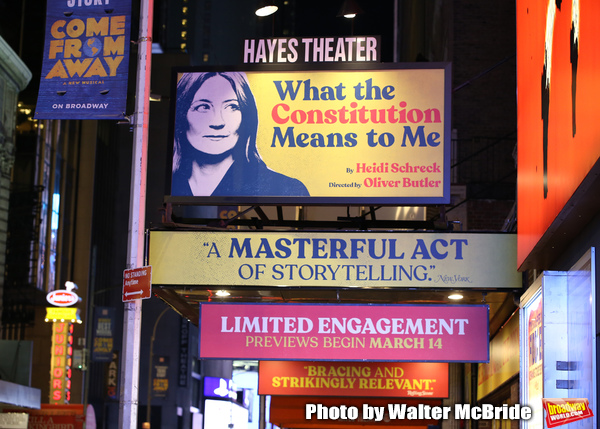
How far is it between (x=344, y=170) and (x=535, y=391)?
3.93 metres

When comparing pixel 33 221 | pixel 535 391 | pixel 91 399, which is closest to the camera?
pixel 535 391

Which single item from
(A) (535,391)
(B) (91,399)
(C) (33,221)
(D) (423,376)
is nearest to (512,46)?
(D) (423,376)

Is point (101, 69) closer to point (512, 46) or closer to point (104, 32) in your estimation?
point (104, 32)

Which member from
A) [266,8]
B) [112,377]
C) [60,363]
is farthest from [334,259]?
[112,377]


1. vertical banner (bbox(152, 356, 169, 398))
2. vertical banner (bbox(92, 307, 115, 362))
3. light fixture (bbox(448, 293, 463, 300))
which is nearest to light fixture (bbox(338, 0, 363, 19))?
light fixture (bbox(448, 293, 463, 300))

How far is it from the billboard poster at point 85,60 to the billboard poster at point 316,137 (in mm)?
1125

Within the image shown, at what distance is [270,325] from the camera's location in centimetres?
1163

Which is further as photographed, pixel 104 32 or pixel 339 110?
pixel 104 32

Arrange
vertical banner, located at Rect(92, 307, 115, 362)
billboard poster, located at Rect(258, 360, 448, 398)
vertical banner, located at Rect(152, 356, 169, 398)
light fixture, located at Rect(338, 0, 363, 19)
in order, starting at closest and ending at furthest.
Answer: light fixture, located at Rect(338, 0, 363, 19) → billboard poster, located at Rect(258, 360, 448, 398) → vertical banner, located at Rect(92, 307, 115, 362) → vertical banner, located at Rect(152, 356, 169, 398)

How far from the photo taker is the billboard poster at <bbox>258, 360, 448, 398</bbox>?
1520 cm

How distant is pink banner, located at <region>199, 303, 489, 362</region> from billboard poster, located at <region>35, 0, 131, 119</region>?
337 centimetres

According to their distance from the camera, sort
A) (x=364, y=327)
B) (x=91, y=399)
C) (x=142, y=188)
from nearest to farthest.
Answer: (x=364, y=327), (x=142, y=188), (x=91, y=399)

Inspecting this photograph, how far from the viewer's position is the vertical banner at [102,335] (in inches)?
1986

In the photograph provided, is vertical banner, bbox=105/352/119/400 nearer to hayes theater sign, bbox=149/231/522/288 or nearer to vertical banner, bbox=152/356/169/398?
vertical banner, bbox=152/356/169/398
